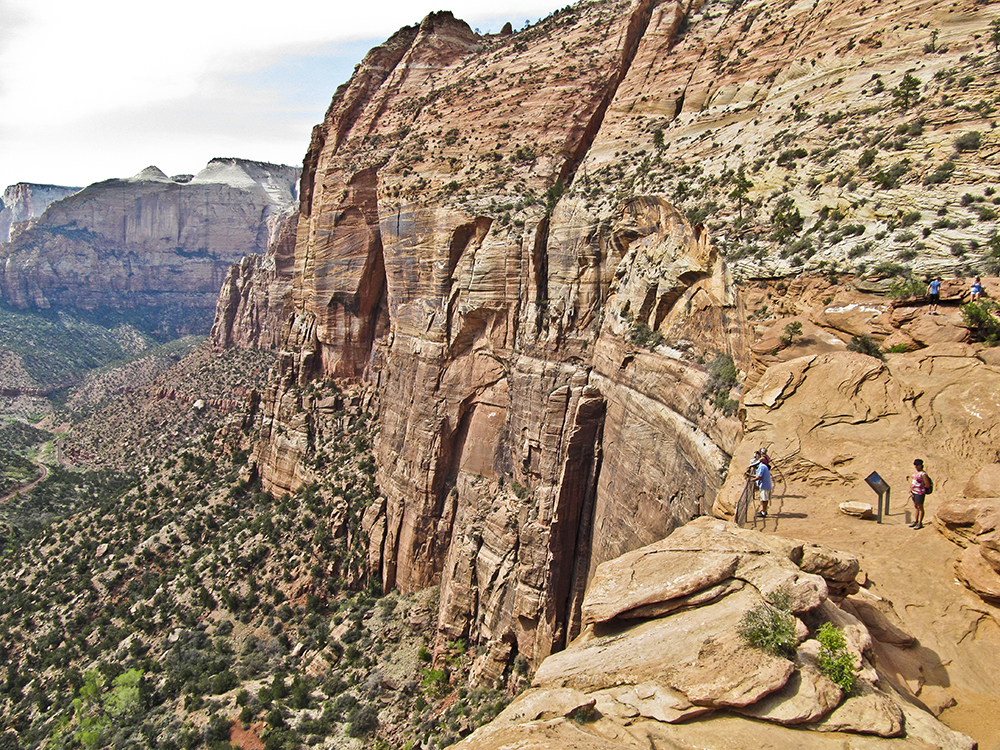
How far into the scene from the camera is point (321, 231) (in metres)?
53.1

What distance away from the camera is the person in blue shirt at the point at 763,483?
14.4 meters

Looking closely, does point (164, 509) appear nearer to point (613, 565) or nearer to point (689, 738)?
point (613, 565)

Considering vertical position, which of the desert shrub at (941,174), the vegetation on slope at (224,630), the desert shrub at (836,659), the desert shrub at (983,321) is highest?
the desert shrub at (941,174)

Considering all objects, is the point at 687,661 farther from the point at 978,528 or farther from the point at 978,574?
the point at 978,528

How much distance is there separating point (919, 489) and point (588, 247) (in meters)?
22.5

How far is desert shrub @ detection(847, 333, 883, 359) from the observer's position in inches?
683

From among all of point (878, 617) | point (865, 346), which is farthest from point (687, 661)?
point (865, 346)

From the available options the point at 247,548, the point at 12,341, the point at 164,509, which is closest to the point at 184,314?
the point at 12,341

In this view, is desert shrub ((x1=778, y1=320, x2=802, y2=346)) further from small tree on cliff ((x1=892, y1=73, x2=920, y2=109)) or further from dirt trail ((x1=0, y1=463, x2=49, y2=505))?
dirt trail ((x1=0, y1=463, x2=49, y2=505))

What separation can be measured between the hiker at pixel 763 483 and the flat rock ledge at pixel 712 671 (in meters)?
2.00

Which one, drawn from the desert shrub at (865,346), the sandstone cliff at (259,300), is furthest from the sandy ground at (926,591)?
the sandstone cliff at (259,300)

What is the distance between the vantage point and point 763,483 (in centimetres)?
1448

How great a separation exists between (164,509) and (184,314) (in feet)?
539

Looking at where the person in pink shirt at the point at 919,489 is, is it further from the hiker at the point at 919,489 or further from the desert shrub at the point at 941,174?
the desert shrub at the point at 941,174
